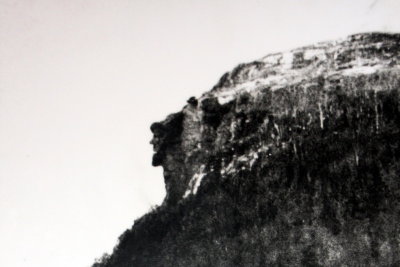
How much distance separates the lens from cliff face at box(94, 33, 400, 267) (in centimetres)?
1252

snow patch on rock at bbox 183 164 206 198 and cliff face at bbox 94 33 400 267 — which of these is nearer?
cliff face at bbox 94 33 400 267

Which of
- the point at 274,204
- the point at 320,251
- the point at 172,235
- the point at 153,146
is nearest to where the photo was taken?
the point at 320,251

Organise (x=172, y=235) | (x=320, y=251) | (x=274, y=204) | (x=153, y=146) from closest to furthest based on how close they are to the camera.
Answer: (x=320, y=251)
(x=274, y=204)
(x=172, y=235)
(x=153, y=146)

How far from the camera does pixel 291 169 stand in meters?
13.7

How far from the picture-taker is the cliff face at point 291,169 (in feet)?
41.1

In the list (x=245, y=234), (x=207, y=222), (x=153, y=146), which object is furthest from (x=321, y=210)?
(x=153, y=146)

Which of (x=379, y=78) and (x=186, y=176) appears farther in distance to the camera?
(x=186, y=176)

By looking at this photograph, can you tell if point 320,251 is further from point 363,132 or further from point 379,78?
point 379,78

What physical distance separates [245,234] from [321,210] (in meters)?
2.53

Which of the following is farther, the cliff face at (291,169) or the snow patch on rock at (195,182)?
A: the snow patch on rock at (195,182)

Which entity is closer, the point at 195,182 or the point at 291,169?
the point at 291,169

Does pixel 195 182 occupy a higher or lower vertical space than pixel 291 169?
higher

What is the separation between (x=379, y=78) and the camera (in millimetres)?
12805

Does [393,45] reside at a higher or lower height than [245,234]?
higher
